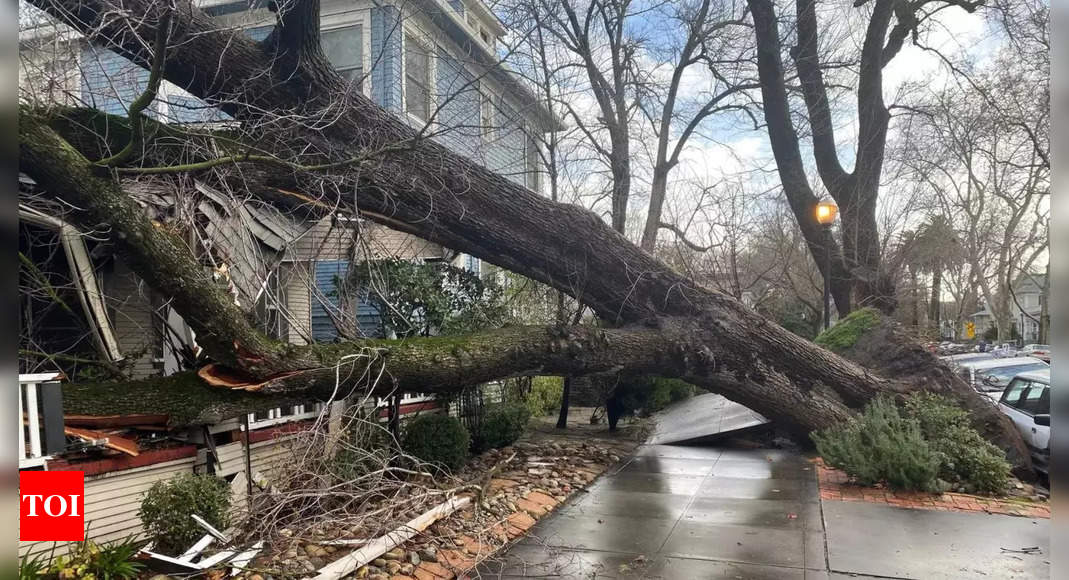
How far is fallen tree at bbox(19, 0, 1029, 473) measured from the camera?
5.21 metres

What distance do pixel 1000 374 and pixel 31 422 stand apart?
14510 millimetres

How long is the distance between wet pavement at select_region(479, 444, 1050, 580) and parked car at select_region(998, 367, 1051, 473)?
289 cm

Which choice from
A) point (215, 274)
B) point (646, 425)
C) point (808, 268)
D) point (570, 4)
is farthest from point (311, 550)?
point (808, 268)

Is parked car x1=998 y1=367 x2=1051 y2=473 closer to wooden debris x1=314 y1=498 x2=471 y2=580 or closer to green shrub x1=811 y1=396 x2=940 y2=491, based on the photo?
green shrub x1=811 y1=396 x2=940 y2=491

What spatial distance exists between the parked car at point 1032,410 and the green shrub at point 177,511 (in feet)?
28.1

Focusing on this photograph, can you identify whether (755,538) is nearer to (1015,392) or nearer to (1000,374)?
(1015,392)

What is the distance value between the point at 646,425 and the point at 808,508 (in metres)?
5.77

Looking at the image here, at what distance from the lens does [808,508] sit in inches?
261

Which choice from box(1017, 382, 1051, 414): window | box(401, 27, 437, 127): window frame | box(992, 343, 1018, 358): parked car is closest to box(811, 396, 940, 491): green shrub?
box(1017, 382, 1051, 414): window

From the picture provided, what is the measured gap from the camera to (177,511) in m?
4.64

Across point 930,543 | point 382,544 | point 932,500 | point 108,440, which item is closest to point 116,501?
point 108,440

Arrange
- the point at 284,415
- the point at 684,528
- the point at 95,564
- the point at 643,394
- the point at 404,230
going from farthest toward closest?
the point at 643,394, the point at 404,230, the point at 284,415, the point at 684,528, the point at 95,564

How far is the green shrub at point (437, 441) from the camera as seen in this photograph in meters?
7.39

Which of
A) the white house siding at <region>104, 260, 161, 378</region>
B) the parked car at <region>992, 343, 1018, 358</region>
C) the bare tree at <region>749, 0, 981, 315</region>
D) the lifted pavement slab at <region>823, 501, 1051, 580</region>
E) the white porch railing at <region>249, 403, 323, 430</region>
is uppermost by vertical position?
the bare tree at <region>749, 0, 981, 315</region>
